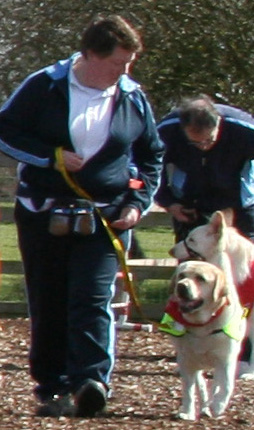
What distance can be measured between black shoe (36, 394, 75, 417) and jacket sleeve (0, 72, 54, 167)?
3.81 ft

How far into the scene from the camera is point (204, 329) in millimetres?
6156

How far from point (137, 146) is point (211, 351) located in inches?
41.7

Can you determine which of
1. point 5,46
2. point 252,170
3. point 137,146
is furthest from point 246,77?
point 137,146

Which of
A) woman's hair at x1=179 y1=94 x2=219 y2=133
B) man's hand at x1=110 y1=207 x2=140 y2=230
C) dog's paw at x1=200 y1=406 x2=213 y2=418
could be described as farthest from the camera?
woman's hair at x1=179 y1=94 x2=219 y2=133

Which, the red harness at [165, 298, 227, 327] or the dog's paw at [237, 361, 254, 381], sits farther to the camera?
the dog's paw at [237, 361, 254, 381]

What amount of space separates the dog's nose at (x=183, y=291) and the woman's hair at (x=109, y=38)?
3.69ft

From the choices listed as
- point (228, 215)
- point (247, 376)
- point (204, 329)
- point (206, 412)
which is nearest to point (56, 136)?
point (204, 329)

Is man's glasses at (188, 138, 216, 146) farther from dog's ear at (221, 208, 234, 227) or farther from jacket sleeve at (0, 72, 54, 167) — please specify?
jacket sleeve at (0, 72, 54, 167)

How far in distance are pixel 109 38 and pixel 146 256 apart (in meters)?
9.34

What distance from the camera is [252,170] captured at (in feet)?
24.8

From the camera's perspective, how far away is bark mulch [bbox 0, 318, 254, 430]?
602 centimetres

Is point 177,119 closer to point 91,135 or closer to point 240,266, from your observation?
point 240,266

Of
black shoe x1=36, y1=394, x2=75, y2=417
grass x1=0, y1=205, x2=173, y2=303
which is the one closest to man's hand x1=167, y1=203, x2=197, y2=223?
black shoe x1=36, y1=394, x2=75, y2=417

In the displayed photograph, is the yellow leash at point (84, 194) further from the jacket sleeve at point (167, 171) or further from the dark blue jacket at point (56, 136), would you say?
the jacket sleeve at point (167, 171)
